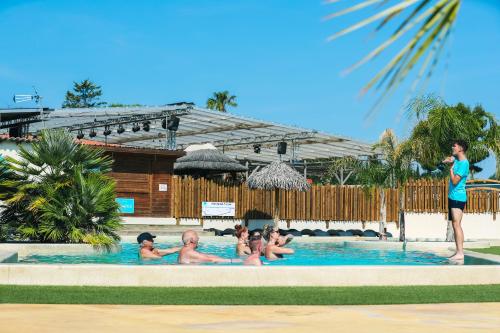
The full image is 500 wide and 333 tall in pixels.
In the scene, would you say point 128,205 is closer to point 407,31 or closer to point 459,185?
point 459,185

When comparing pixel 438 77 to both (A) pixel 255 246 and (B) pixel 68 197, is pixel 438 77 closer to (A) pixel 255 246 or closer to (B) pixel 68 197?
(A) pixel 255 246

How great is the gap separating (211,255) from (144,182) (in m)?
16.2

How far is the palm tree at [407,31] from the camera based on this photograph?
2.28 metres

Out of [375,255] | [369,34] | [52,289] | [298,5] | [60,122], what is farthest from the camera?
[60,122]

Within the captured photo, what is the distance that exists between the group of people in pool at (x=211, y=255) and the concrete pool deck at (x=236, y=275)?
2274 millimetres

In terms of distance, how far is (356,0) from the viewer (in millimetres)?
2354

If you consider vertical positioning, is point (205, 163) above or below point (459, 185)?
above

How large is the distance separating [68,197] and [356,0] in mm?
12791

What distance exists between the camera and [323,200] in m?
30.6

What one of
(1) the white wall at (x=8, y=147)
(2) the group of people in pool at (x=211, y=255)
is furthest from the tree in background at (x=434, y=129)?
(1) the white wall at (x=8, y=147)

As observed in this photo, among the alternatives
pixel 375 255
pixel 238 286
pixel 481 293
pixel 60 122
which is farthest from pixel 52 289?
pixel 60 122

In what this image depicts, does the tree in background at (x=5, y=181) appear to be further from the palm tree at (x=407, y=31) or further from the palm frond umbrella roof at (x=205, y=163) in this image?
the palm frond umbrella roof at (x=205, y=163)

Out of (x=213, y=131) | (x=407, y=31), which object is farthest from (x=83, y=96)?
(x=407, y=31)

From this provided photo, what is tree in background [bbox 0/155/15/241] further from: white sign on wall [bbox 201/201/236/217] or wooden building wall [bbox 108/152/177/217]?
white sign on wall [bbox 201/201/236/217]
